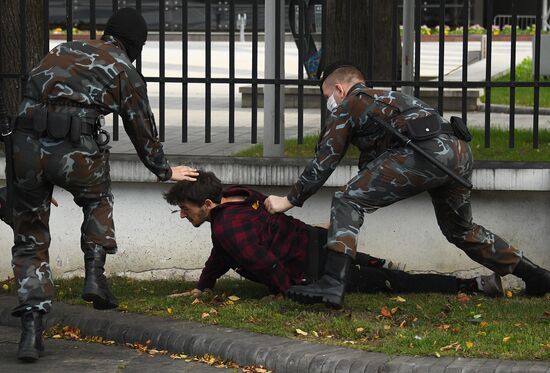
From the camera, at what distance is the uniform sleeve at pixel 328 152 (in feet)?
21.0

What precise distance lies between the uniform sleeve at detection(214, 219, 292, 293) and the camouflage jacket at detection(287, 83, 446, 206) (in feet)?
1.22

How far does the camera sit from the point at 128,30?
626 centimetres

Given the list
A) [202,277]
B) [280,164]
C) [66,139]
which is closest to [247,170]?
[280,164]

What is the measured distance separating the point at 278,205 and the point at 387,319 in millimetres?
841

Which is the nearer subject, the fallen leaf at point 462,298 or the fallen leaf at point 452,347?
the fallen leaf at point 452,347

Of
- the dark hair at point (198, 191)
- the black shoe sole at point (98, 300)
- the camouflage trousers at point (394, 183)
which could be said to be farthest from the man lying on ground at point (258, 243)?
the black shoe sole at point (98, 300)

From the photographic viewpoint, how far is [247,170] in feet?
25.0

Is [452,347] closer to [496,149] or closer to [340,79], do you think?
[340,79]

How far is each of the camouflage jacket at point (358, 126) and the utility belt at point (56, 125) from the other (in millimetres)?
1232

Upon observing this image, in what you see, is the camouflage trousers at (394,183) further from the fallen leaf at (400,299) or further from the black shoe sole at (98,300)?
the black shoe sole at (98,300)

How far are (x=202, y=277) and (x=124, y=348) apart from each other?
35.8 inches

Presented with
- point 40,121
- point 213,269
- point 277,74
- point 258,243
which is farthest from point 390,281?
point 40,121

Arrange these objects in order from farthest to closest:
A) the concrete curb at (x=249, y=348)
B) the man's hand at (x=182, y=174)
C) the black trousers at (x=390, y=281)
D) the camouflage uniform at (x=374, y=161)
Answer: the black trousers at (x=390, y=281) → the man's hand at (x=182, y=174) → the camouflage uniform at (x=374, y=161) → the concrete curb at (x=249, y=348)

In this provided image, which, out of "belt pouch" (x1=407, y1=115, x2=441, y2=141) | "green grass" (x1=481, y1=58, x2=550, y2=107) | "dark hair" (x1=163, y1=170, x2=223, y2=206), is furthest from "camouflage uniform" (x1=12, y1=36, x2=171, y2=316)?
"green grass" (x1=481, y1=58, x2=550, y2=107)
